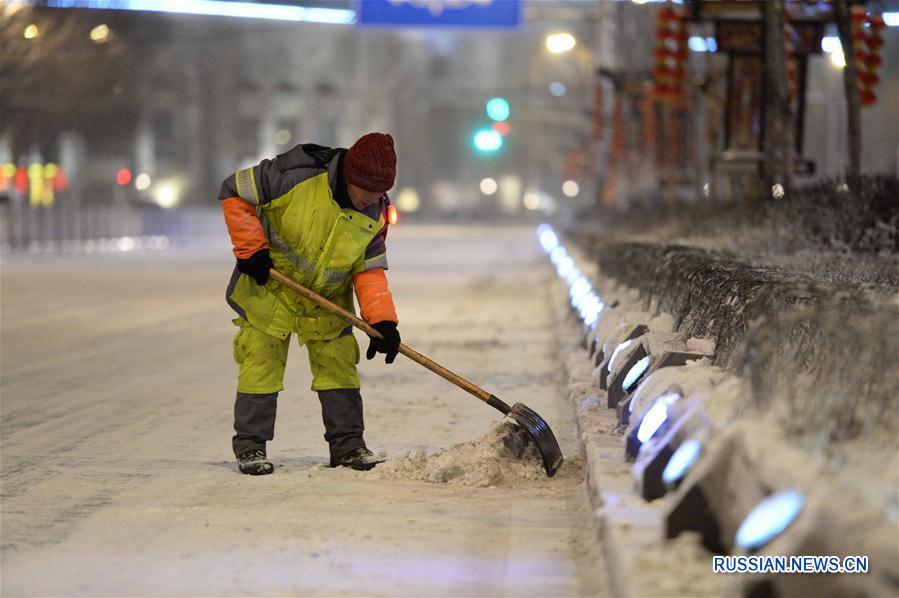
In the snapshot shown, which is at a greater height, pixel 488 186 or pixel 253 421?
pixel 253 421

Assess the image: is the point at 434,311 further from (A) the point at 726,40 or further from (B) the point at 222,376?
(B) the point at 222,376

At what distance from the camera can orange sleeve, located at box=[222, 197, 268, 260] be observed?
7.16 metres

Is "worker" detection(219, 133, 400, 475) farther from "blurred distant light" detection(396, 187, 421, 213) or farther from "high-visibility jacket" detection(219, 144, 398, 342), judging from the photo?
"blurred distant light" detection(396, 187, 421, 213)

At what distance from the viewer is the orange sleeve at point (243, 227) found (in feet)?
23.5

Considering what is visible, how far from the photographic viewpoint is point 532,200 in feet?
382

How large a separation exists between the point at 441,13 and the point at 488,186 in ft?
275

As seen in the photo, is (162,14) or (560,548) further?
(162,14)

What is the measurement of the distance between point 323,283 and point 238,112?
101887 millimetres

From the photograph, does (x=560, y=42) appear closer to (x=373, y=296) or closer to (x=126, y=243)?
(x=126, y=243)

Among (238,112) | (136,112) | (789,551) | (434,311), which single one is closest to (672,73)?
(434,311)

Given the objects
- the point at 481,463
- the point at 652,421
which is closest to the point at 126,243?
the point at 481,463

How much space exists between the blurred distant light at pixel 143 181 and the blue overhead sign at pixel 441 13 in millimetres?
69372

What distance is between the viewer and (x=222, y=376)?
11609 mm

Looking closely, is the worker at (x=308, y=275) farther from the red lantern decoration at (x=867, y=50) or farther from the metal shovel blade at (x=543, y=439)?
the red lantern decoration at (x=867, y=50)
